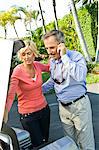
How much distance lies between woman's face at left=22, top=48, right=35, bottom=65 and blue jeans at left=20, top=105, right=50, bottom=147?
532mm

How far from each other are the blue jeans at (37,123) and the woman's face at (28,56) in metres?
0.53

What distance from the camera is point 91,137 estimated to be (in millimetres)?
3662

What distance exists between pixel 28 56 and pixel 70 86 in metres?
0.56

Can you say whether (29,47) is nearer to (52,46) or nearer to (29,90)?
(52,46)

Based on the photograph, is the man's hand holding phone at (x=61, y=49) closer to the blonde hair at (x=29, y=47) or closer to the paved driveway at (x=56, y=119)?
the blonde hair at (x=29, y=47)

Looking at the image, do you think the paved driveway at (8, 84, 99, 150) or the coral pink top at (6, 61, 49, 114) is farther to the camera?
the paved driveway at (8, 84, 99, 150)

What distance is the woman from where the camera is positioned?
10.6 feet

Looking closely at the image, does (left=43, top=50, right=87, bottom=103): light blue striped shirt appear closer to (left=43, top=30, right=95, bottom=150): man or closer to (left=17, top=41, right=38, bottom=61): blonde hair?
(left=43, top=30, right=95, bottom=150): man

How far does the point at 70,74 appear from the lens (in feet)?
11.0

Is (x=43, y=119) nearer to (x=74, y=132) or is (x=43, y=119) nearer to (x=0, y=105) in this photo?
(x=74, y=132)

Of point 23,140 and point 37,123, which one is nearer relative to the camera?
point 23,140

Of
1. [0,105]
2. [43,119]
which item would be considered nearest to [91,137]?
[43,119]

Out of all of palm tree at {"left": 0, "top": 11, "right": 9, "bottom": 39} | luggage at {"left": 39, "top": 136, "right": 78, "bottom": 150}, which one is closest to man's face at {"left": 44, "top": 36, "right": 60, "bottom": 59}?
luggage at {"left": 39, "top": 136, "right": 78, "bottom": 150}

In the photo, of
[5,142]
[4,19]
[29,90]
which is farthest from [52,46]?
[4,19]
